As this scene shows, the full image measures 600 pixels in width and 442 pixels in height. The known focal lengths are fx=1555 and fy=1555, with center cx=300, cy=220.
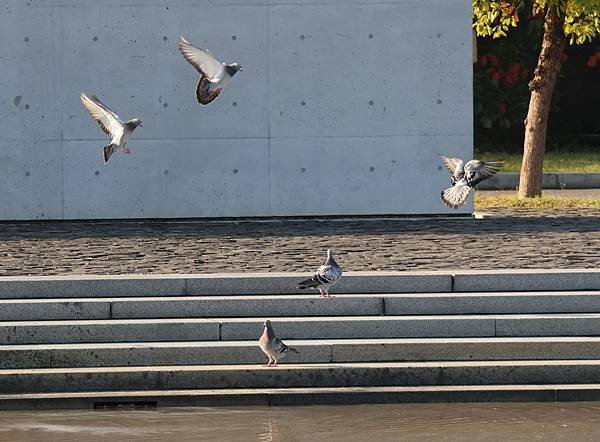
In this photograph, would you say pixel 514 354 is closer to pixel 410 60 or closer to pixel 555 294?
pixel 555 294

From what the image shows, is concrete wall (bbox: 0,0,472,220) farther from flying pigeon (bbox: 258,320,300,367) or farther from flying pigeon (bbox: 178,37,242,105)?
flying pigeon (bbox: 258,320,300,367)

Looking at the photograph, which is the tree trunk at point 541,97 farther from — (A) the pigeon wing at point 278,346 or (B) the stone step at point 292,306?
(A) the pigeon wing at point 278,346

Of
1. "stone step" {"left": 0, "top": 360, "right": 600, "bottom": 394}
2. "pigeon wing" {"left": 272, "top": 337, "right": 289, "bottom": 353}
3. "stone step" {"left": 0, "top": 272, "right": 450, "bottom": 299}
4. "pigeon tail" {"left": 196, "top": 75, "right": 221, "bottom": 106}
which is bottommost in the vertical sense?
"stone step" {"left": 0, "top": 360, "right": 600, "bottom": 394}

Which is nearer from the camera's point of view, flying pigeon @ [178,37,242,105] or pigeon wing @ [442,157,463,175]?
flying pigeon @ [178,37,242,105]

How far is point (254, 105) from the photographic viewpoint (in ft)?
51.7

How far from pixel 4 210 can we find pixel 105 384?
653cm

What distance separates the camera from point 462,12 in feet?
51.6

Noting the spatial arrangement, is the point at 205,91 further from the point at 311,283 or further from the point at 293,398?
the point at 293,398

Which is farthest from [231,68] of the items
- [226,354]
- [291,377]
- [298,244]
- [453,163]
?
[291,377]

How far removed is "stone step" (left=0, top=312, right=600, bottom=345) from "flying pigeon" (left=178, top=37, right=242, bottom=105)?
11.5 feet

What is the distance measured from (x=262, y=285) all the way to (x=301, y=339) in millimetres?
767

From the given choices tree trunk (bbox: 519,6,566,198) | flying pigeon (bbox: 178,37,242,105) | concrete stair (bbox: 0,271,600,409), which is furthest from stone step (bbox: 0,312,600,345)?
tree trunk (bbox: 519,6,566,198)

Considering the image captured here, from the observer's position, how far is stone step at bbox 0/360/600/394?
9.66m

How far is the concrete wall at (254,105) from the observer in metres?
15.7
